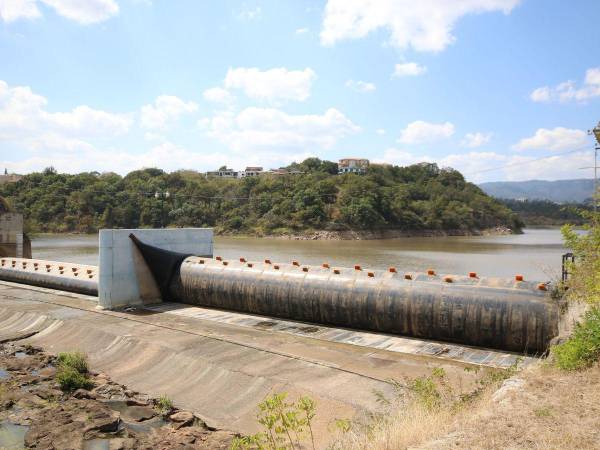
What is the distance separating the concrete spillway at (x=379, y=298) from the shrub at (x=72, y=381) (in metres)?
5.22

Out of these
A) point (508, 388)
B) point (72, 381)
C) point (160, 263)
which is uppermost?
point (160, 263)

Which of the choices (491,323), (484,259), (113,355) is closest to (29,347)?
(113,355)

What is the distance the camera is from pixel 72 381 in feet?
36.0

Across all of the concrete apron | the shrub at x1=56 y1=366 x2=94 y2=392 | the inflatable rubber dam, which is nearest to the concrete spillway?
the inflatable rubber dam

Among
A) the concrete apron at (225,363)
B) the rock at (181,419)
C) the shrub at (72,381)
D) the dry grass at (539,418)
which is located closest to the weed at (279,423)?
the concrete apron at (225,363)

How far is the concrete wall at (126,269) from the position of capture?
52.6 feet

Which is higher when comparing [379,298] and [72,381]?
[379,298]

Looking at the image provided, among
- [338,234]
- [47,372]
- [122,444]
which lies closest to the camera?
[122,444]

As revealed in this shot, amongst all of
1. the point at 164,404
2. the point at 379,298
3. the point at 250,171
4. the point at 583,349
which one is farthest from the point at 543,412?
the point at 250,171

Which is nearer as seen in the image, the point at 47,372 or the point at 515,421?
the point at 515,421

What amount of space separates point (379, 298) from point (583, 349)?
588cm

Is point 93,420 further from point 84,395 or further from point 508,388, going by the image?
point 508,388

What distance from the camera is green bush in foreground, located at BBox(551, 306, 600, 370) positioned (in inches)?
Answer: 257

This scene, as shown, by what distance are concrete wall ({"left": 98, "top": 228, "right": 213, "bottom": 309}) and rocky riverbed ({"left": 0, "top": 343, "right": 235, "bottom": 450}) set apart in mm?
4621
